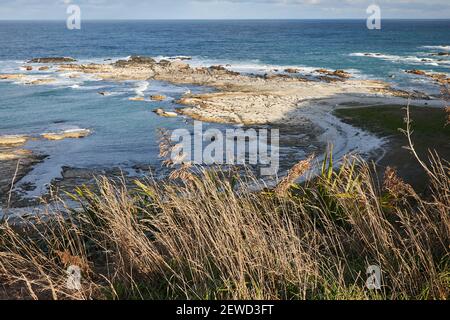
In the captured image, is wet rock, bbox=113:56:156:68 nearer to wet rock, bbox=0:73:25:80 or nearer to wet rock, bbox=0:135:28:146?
wet rock, bbox=0:73:25:80

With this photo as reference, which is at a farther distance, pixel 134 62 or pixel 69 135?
pixel 134 62

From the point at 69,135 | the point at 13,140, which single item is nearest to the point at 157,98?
the point at 69,135

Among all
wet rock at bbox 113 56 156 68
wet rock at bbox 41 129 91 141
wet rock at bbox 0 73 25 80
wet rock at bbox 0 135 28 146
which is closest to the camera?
wet rock at bbox 0 135 28 146

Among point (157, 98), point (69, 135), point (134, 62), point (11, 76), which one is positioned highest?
point (134, 62)

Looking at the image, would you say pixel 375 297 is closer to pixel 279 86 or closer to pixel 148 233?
pixel 148 233

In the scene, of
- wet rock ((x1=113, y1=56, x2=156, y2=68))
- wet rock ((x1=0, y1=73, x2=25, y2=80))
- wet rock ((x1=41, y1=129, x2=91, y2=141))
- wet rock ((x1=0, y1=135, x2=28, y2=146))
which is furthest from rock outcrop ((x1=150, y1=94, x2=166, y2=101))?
wet rock ((x1=113, y1=56, x2=156, y2=68))

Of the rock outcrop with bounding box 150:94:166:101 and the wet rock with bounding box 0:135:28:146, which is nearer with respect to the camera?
the wet rock with bounding box 0:135:28:146

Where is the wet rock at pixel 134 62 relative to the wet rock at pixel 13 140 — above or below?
above

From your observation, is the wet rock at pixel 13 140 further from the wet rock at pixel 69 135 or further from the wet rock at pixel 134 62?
the wet rock at pixel 134 62

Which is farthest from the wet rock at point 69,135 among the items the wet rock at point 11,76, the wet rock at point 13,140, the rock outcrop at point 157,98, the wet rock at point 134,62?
the wet rock at point 134,62

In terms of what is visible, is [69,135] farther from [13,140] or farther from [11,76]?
[11,76]

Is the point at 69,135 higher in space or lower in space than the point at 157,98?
lower
